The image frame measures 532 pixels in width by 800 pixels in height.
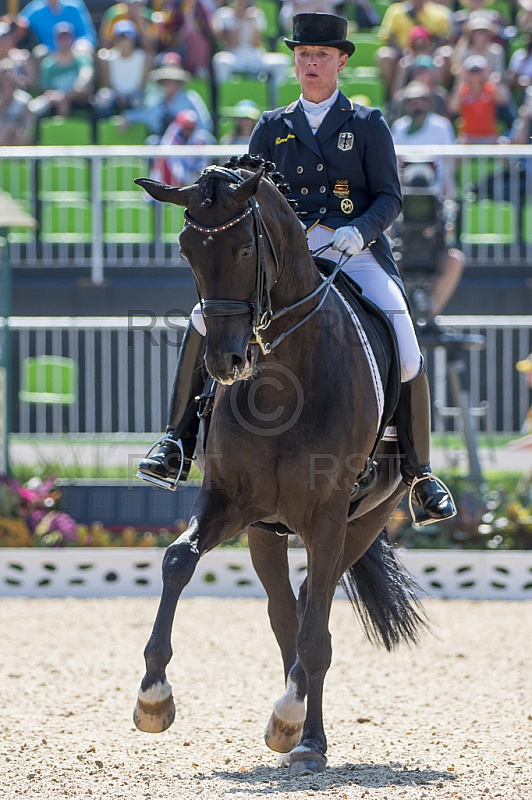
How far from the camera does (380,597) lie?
6.17 m

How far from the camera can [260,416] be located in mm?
4957

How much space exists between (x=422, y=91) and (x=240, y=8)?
359cm

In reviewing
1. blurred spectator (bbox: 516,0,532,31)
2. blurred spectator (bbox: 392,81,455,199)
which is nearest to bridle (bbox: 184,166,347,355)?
blurred spectator (bbox: 392,81,455,199)

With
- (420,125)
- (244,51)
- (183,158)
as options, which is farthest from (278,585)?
(244,51)

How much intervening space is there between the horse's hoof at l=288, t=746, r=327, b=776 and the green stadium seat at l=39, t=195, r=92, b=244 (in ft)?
28.4

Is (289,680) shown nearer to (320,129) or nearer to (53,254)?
(320,129)

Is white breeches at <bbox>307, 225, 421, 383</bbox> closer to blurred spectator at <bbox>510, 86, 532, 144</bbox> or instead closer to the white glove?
the white glove

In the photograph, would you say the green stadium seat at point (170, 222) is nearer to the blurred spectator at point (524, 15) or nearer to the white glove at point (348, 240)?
the blurred spectator at point (524, 15)

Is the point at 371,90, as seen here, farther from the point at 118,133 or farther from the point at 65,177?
the point at 65,177

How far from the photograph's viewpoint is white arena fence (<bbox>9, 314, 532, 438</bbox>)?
1125cm

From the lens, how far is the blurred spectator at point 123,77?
1520 centimetres

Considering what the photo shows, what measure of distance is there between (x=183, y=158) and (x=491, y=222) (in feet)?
10.5

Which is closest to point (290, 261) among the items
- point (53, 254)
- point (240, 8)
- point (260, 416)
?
point (260, 416)

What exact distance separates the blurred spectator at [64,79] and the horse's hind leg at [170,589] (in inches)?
441
